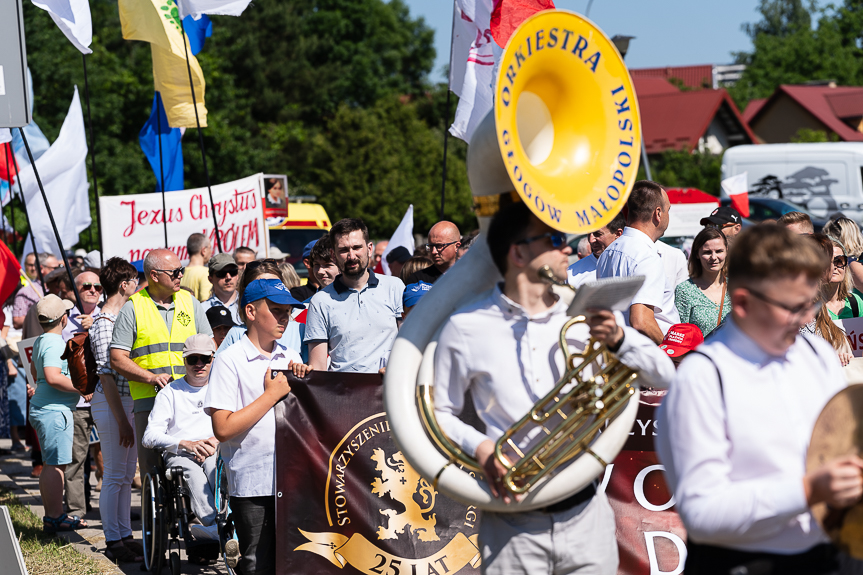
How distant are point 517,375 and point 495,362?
0.08 meters

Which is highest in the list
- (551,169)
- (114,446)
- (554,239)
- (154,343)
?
(551,169)

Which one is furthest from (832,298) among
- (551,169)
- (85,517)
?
(85,517)

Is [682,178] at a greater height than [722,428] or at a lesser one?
lesser

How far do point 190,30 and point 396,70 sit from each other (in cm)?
4803

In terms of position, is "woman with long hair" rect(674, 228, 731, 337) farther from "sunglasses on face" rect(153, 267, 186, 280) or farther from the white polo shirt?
"sunglasses on face" rect(153, 267, 186, 280)

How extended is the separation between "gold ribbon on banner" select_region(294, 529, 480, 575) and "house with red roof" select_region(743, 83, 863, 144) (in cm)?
4180

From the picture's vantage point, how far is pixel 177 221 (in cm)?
1230

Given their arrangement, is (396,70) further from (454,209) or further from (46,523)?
(46,523)

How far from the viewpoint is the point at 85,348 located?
705 cm

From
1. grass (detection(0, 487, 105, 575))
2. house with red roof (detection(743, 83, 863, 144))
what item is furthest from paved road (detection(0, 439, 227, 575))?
house with red roof (detection(743, 83, 863, 144))

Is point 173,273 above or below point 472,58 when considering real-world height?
below

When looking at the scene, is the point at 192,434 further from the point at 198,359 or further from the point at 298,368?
the point at 298,368

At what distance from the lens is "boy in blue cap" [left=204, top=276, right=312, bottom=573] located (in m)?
4.55

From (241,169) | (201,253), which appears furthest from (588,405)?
(241,169)
